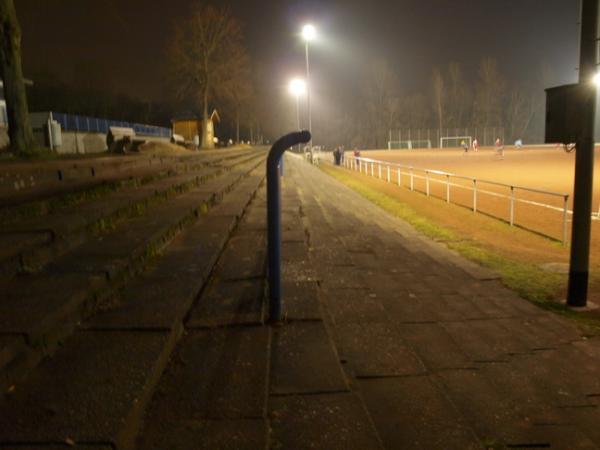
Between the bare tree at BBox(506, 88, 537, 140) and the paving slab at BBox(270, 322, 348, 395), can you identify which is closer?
the paving slab at BBox(270, 322, 348, 395)

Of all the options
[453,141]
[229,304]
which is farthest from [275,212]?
[453,141]

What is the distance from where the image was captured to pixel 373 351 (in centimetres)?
312

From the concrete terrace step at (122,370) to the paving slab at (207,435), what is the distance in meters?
0.05

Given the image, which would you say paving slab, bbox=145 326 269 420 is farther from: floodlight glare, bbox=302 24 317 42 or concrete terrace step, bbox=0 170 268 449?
floodlight glare, bbox=302 24 317 42

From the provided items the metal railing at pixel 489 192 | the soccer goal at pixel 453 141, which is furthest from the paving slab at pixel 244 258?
the soccer goal at pixel 453 141

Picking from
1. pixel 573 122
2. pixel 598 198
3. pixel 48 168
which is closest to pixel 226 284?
pixel 48 168

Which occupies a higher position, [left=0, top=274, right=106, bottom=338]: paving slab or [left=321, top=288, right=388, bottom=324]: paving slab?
[left=0, top=274, right=106, bottom=338]: paving slab

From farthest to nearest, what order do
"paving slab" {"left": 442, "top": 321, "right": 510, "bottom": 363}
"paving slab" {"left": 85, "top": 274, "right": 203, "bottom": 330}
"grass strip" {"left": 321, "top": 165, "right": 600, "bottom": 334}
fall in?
"grass strip" {"left": 321, "top": 165, "right": 600, "bottom": 334}
"paving slab" {"left": 442, "top": 321, "right": 510, "bottom": 363}
"paving slab" {"left": 85, "top": 274, "right": 203, "bottom": 330}

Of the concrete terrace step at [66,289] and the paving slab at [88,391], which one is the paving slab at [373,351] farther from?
the concrete terrace step at [66,289]

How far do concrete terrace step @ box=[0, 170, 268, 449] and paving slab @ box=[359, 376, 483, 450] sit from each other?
646mm

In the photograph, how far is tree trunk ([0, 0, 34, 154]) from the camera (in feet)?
36.3

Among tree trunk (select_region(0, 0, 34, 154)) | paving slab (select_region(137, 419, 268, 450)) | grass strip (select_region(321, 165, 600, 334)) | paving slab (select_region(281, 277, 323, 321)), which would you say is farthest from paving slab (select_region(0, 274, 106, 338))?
tree trunk (select_region(0, 0, 34, 154))

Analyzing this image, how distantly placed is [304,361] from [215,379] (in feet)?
1.78

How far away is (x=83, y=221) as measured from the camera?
156 inches
